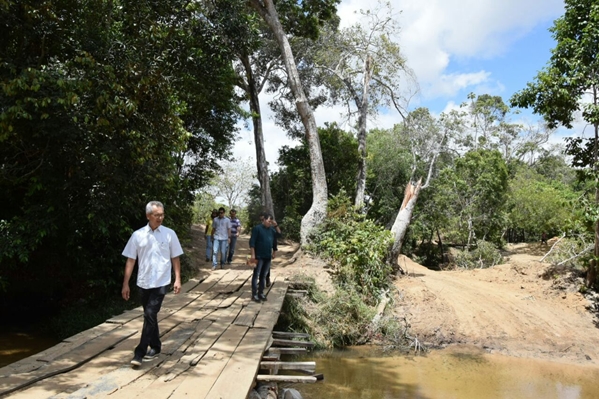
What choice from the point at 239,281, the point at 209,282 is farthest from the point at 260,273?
the point at 209,282

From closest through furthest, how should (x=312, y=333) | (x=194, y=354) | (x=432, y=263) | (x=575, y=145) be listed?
(x=194, y=354), (x=312, y=333), (x=575, y=145), (x=432, y=263)

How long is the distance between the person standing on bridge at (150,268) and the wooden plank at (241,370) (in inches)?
35.3

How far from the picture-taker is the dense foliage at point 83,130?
24.4 feet

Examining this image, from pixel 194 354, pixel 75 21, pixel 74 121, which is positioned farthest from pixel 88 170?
pixel 194 354

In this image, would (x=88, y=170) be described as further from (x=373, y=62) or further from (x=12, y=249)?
(x=373, y=62)

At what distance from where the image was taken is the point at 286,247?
20484 millimetres

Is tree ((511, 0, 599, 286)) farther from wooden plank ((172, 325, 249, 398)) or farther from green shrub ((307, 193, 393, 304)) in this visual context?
wooden plank ((172, 325, 249, 398))

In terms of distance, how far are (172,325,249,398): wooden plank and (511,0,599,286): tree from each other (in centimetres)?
998

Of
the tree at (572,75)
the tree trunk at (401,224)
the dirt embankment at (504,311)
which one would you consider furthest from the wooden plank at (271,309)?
the tree at (572,75)

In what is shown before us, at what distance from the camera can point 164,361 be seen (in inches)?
188

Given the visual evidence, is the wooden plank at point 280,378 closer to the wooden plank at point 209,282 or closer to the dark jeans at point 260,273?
the dark jeans at point 260,273

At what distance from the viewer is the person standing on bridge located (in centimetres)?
464

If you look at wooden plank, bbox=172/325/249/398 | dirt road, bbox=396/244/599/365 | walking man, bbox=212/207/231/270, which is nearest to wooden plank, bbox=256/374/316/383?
wooden plank, bbox=172/325/249/398

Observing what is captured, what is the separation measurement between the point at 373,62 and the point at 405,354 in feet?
42.6
